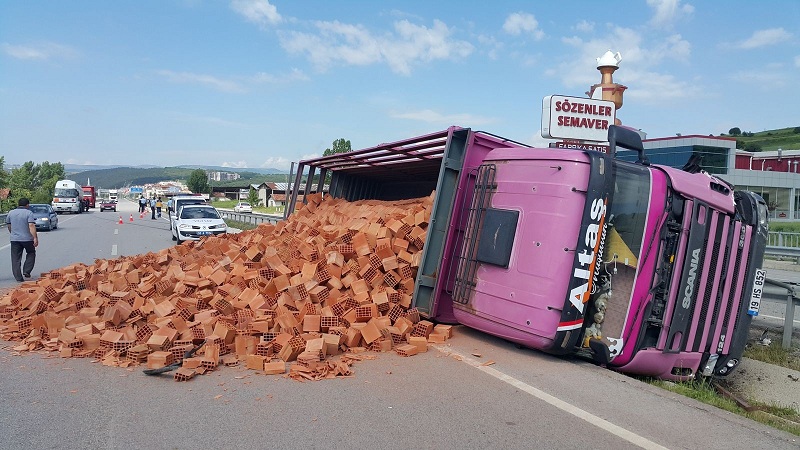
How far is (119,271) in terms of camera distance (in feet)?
30.7

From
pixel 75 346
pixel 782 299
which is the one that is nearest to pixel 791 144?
pixel 782 299

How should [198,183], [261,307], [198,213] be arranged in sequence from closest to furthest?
[261,307] < [198,213] < [198,183]

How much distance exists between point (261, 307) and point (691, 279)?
184 inches

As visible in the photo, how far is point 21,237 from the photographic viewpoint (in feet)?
39.7

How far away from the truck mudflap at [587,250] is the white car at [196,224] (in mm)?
17476

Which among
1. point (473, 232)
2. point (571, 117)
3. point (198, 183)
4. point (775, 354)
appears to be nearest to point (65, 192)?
point (571, 117)

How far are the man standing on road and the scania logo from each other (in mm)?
12156

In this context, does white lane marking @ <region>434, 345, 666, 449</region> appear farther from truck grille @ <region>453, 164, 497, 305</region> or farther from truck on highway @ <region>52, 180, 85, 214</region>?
truck on highway @ <region>52, 180, 85, 214</region>

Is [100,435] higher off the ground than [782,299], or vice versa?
[782,299]

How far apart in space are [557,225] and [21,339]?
637 centimetres

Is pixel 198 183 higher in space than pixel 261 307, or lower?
higher

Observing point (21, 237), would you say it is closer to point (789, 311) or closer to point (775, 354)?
point (775, 354)

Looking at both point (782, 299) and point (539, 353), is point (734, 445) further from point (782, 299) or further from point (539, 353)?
point (782, 299)

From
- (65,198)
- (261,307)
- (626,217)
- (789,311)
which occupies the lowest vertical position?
(65,198)
